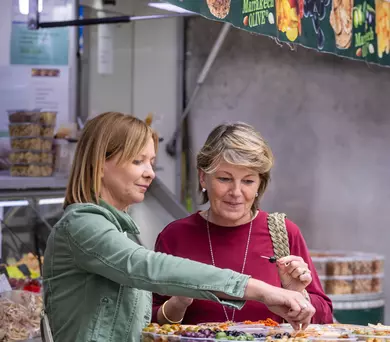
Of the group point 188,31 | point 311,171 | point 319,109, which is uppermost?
point 188,31

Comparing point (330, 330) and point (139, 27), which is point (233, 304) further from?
point (139, 27)

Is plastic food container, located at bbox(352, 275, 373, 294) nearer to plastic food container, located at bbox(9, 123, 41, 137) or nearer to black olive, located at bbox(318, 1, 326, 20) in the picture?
black olive, located at bbox(318, 1, 326, 20)

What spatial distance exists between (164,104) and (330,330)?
4.54 m

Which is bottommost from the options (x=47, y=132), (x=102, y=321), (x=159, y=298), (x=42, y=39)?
(x=159, y=298)

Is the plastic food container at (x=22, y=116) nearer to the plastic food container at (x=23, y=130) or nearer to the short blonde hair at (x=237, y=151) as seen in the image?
the plastic food container at (x=23, y=130)

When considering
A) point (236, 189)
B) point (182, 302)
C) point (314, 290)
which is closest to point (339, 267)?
point (314, 290)

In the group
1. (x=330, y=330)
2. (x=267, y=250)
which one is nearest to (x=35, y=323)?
(x=267, y=250)

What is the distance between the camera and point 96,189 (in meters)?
2.42

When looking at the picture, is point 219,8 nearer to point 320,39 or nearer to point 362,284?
point 320,39

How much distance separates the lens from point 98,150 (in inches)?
95.5

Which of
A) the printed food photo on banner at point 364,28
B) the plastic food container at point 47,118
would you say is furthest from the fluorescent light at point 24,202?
the printed food photo on banner at point 364,28

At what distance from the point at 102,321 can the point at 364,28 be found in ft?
12.9

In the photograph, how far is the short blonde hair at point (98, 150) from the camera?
7.95ft

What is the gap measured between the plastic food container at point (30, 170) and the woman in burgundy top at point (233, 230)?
6.81ft
